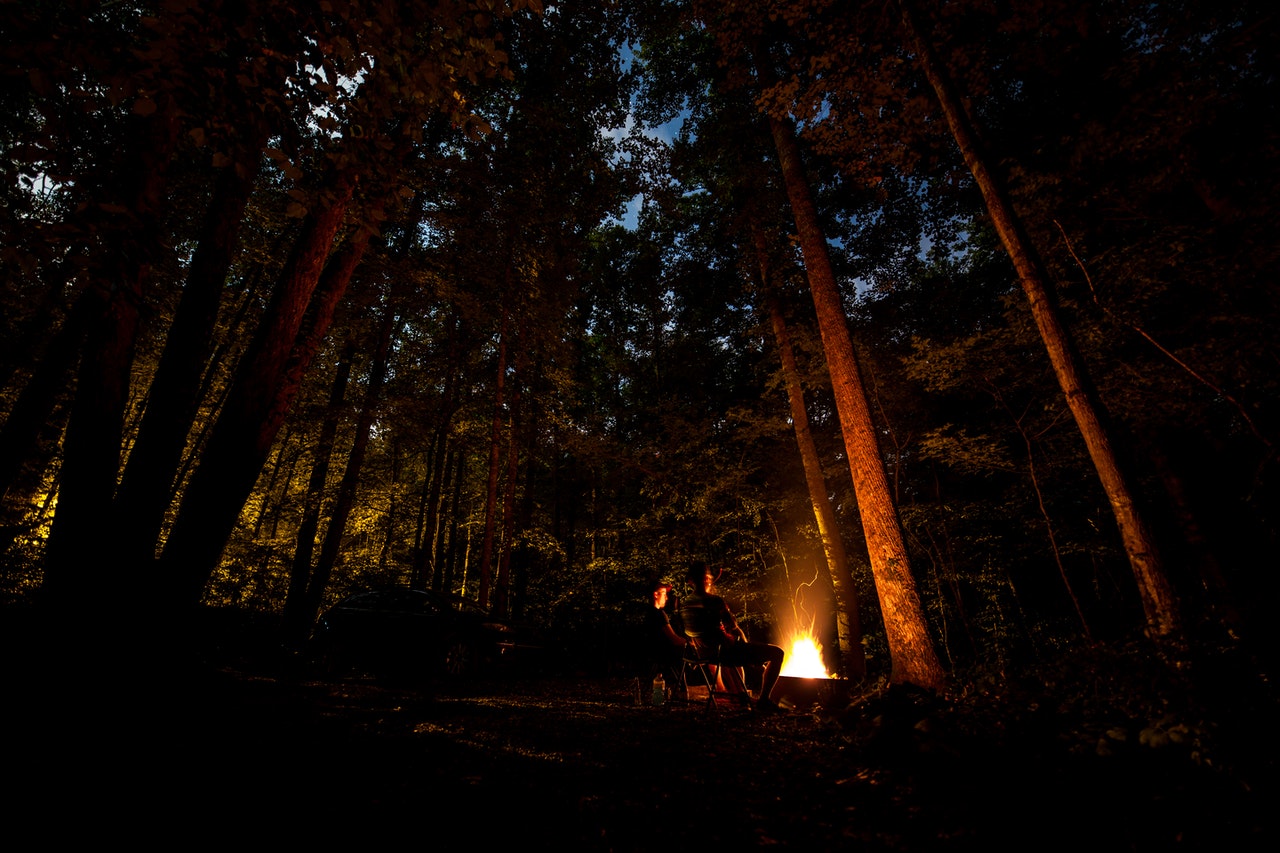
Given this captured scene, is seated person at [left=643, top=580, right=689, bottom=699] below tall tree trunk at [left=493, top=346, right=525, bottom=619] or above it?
below

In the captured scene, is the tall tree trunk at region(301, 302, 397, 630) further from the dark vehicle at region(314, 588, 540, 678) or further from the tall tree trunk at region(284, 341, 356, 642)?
the dark vehicle at region(314, 588, 540, 678)

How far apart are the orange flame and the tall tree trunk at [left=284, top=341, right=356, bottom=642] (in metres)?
11.1

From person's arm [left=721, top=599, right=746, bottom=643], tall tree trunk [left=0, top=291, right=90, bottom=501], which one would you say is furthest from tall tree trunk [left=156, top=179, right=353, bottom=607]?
tall tree trunk [left=0, top=291, right=90, bottom=501]

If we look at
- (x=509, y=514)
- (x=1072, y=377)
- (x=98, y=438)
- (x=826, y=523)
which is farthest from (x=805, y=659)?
(x=98, y=438)

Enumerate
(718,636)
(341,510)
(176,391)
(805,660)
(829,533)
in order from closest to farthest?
(176,391), (718,636), (805,660), (829,533), (341,510)

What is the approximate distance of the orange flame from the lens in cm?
789

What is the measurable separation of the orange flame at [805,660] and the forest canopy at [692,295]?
136 centimetres

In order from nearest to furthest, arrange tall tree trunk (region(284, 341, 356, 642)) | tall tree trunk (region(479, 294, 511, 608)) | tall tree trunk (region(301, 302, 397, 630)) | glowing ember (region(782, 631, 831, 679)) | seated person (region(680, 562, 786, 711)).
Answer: seated person (region(680, 562, 786, 711))
glowing ember (region(782, 631, 831, 679))
tall tree trunk (region(301, 302, 397, 630))
tall tree trunk (region(284, 341, 356, 642))
tall tree trunk (region(479, 294, 511, 608))

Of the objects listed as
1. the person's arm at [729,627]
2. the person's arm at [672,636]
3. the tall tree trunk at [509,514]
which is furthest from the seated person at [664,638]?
the tall tree trunk at [509,514]

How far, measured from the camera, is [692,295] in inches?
663

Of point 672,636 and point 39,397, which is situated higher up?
point 39,397

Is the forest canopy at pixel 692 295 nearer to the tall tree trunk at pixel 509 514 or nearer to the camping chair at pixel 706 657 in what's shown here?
the tall tree trunk at pixel 509 514

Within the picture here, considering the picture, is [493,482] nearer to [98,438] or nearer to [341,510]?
[341,510]

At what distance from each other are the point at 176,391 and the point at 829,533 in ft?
33.7
